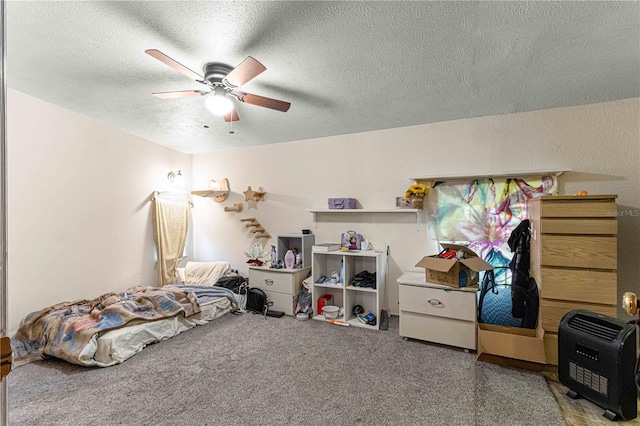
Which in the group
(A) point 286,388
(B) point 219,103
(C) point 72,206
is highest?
(B) point 219,103

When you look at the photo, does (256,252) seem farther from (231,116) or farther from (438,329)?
(438,329)

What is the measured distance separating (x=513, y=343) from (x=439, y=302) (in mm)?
579

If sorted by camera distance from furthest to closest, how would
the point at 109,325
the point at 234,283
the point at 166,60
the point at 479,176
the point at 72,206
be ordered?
the point at 234,283
the point at 72,206
the point at 479,176
the point at 109,325
the point at 166,60

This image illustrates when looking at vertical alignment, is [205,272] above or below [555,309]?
below

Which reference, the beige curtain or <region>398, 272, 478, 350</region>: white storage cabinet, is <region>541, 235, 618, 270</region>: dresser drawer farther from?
the beige curtain

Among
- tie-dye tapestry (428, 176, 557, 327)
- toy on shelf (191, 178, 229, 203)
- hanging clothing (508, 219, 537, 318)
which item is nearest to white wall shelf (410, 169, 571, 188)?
tie-dye tapestry (428, 176, 557, 327)

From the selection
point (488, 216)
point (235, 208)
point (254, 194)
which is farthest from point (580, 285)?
point (235, 208)

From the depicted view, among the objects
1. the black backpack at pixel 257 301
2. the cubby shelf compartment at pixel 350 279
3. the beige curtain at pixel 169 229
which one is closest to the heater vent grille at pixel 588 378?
the cubby shelf compartment at pixel 350 279

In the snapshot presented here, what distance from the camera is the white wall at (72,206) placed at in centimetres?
255

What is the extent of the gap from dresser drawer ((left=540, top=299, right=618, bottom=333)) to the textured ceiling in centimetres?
171

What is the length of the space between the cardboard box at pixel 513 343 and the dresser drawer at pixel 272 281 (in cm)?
200

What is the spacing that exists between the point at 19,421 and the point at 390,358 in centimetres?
244

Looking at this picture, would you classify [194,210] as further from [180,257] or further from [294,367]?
[294,367]

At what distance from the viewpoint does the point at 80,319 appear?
2.36 m
